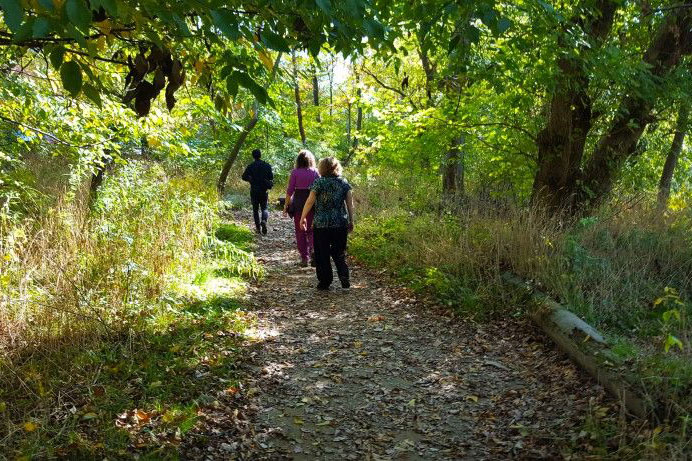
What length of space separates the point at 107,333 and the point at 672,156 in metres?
12.3

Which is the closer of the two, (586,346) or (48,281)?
(586,346)

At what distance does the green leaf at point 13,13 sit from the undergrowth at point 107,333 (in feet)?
8.07

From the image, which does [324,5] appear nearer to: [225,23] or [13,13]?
[225,23]

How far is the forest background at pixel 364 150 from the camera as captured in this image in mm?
2906

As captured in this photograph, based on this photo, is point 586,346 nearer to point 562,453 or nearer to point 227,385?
point 562,453

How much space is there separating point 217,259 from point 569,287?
187 inches

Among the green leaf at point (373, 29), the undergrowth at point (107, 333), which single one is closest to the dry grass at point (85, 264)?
the undergrowth at point (107, 333)

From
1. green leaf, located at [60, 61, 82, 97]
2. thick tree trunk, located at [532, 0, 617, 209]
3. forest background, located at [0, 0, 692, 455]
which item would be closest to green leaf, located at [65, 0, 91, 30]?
forest background, located at [0, 0, 692, 455]

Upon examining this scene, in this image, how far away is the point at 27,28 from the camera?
5.90ft

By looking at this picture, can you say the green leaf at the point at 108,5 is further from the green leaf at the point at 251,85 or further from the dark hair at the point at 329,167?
the dark hair at the point at 329,167

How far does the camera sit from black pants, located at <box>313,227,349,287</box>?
6.98 metres

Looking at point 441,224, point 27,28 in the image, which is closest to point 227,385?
point 27,28

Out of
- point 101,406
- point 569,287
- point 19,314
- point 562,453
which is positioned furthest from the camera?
point 569,287

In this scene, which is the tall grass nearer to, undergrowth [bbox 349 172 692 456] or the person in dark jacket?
undergrowth [bbox 349 172 692 456]
